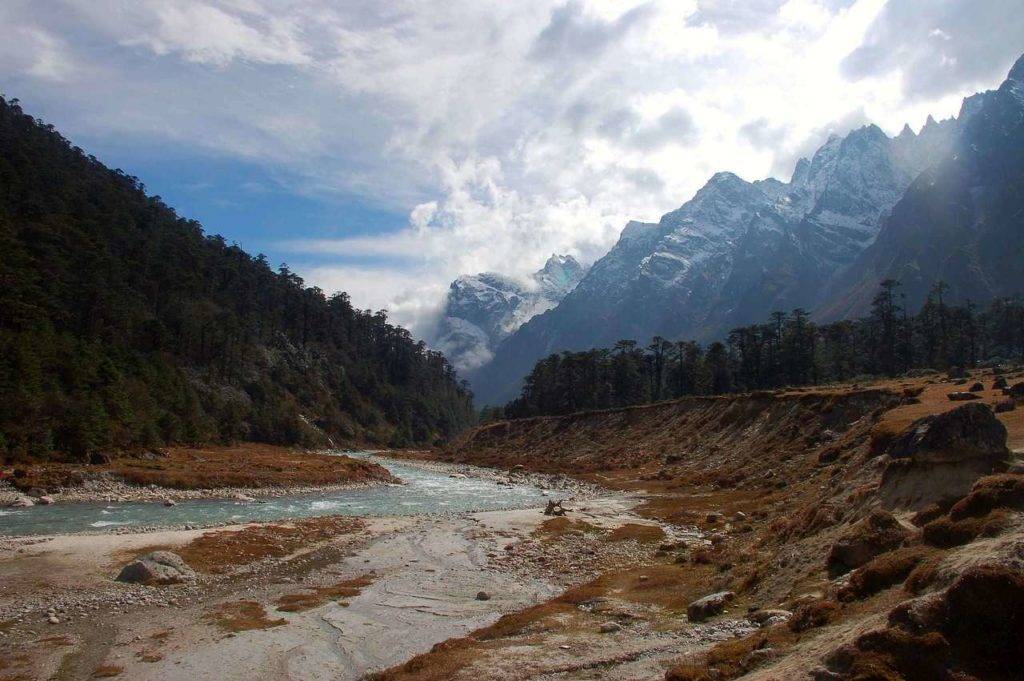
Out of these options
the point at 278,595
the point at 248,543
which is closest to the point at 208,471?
the point at 248,543

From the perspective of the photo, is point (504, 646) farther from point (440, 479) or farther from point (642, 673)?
point (440, 479)

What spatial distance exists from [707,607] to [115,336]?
128m

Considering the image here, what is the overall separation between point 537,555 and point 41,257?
120268 mm

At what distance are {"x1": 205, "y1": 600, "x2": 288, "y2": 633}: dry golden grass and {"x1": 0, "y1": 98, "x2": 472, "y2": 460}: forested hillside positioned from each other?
56404 mm

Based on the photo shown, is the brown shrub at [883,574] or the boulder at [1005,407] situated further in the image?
the boulder at [1005,407]

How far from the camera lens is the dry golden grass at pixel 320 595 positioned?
29672 millimetres

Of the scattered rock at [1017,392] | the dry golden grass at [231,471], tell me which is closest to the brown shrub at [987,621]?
the scattered rock at [1017,392]

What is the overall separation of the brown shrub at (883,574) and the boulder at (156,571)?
3114 centimetres

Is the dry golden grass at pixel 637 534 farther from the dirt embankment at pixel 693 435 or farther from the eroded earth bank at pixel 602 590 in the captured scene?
the dirt embankment at pixel 693 435

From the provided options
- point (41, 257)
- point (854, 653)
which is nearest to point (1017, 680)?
point (854, 653)

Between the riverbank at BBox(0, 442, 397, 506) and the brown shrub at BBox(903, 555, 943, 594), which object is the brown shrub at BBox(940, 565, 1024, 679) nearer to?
the brown shrub at BBox(903, 555, 943, 594)

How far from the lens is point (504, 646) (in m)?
23.3

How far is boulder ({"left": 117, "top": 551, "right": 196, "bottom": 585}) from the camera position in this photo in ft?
105

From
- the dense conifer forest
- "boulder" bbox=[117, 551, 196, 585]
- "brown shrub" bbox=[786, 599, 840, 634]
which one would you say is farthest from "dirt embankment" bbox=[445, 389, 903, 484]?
"boulder" bbox=[117, 551, 196, 585]
